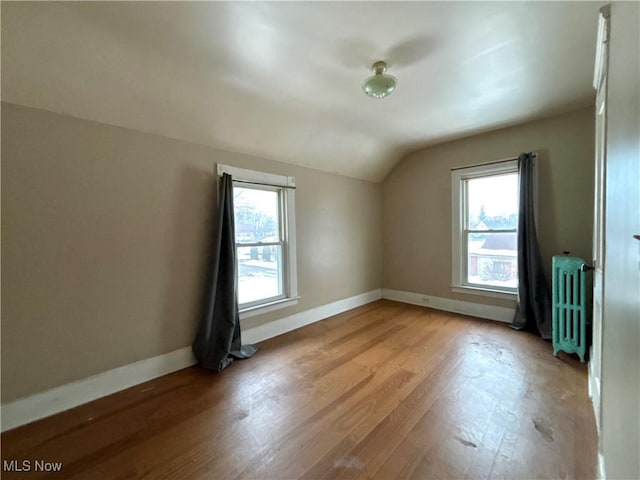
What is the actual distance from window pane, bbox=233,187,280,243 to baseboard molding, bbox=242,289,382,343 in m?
1.02

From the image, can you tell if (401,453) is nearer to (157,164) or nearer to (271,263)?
(271,263)

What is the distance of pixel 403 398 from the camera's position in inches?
78.5

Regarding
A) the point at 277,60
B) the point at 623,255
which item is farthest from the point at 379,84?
the point at 623,255

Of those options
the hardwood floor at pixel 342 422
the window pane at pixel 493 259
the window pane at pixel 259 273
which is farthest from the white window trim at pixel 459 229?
the window pane at pixel 259 273

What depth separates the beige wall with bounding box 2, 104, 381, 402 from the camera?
179 cm

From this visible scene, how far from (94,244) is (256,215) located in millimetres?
1519

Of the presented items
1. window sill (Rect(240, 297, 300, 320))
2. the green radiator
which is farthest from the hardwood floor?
window sill (Rect(240, 297, 300, 320))

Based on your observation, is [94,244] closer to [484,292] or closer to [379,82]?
[379,82]

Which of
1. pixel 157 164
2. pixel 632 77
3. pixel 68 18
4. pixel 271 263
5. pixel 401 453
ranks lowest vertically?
pixel 401 453

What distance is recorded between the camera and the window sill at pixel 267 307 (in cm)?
300

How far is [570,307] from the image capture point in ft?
8.27

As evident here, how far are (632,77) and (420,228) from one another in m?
3.55

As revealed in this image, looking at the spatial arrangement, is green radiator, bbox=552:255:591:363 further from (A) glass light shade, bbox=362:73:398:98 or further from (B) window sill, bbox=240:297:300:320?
(B) window sill, bbox=240:297:300:320

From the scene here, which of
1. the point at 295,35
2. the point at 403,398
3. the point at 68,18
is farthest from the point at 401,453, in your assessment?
the point at 68,18
